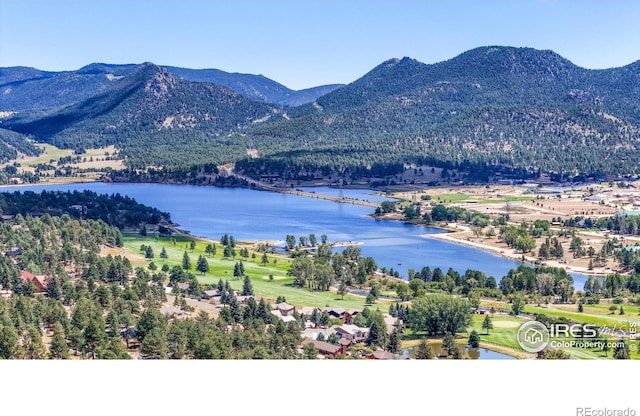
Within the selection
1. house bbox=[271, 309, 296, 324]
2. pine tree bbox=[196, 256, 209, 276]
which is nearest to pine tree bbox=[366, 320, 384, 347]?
house bbox=[271, 309, 296, 324]

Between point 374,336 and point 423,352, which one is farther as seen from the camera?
point 374,336

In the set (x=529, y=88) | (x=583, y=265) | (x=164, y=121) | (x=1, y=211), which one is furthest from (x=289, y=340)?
(x=164, y=121)

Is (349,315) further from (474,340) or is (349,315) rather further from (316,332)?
(474,340)

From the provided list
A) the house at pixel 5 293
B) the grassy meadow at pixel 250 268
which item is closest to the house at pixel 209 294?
the grassy meadow at pixel 250 268

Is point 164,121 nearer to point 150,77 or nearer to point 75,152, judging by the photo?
point 150,77

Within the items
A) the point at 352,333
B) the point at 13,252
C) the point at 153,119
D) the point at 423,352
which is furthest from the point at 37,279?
the point at 153,119

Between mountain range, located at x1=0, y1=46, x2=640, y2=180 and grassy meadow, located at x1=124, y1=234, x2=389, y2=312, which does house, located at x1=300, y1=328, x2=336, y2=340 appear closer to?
grassy meadow, located at x1=124, y1=234, x2=389, y2=312
